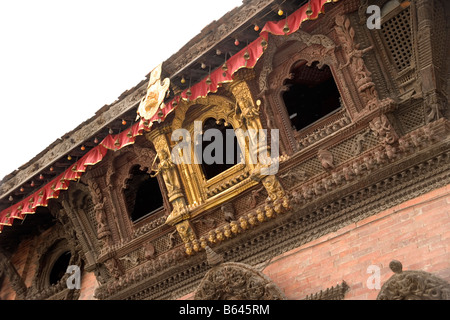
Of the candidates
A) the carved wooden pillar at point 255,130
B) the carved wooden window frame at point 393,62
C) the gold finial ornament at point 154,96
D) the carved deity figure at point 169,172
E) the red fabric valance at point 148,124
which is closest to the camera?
the carved wooden window frame at point 393,62

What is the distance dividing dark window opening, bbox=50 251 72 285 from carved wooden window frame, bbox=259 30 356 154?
6.57m

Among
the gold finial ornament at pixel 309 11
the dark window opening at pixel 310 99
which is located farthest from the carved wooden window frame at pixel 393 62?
the dark window opening at pixel 310 99

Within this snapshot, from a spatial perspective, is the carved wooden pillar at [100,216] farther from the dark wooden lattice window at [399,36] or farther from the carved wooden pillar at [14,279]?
the dark wooden lattice window at [399,36]

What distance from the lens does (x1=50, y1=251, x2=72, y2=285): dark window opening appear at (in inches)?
488

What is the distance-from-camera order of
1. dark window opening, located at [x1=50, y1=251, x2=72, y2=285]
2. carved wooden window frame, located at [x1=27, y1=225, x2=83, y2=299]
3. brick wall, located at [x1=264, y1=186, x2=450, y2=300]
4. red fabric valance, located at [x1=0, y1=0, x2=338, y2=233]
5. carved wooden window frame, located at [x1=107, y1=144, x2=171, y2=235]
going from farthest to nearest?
1. dark window opening, located at [x1=50, y1=251, x2=72, y2=285]
2. carved wooden window frame, located at [x1=27, y1=225, x2=83, y2=299]
3. carved wooden window frame, located at [x1=107, y1=144, x2=171, y2=235]
4. red fabric valance, located at [x1=0, y1=0, x2=338, y2=233]
5. brick wall, located at [x1=264, y1=186, x2=450, y2=300]

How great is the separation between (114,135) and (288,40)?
11.8ft

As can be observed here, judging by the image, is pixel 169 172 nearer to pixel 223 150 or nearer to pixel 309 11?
pixel 223 150

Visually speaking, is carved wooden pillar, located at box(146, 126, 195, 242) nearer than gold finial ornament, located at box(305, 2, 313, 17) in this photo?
No

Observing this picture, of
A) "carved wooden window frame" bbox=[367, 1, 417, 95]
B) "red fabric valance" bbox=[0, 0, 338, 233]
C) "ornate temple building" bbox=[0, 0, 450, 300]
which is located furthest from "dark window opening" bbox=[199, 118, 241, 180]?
"carved wooden window frame" bbox=[367, 1, 417, 95]

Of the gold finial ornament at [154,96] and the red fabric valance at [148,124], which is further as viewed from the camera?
the gold finial ornament at [154,96]

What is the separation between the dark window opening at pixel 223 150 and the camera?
8.97 m

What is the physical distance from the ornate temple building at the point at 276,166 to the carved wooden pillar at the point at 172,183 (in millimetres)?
24

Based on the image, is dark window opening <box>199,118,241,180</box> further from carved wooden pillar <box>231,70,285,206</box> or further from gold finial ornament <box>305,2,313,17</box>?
gold finial ornament <box>305,2,313,17</box>

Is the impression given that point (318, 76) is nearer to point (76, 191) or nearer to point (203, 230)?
point (203, 230)
